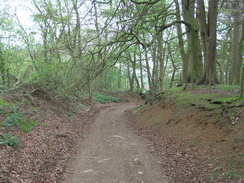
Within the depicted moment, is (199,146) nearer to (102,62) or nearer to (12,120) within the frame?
(102,62)

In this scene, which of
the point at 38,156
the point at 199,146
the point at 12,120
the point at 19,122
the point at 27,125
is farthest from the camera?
the point at 27,125

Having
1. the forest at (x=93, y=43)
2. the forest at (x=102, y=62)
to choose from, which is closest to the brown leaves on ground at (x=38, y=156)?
the forest at (x=102, y=62)

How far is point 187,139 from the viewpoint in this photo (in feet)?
25.1

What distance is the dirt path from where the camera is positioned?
4945 mm

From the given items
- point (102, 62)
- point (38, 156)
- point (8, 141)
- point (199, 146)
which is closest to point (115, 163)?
point (38, 156)

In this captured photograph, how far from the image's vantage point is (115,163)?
5.89 meters

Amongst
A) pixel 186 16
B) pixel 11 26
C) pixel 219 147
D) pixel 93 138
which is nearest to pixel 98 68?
pixel 93 138

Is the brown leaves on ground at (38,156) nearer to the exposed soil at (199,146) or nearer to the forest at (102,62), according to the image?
the forest at (102,62)

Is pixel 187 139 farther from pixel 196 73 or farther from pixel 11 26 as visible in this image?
pixel 11 26

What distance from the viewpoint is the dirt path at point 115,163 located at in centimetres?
495

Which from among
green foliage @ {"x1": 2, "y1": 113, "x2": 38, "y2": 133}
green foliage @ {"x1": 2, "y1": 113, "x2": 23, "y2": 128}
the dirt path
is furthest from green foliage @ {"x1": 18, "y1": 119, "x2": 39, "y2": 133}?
the dirt path

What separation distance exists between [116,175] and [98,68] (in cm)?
551

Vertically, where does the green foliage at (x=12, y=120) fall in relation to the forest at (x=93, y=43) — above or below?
below

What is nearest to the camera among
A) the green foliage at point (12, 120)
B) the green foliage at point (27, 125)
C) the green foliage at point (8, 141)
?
the green foliage at point (8, 141)
